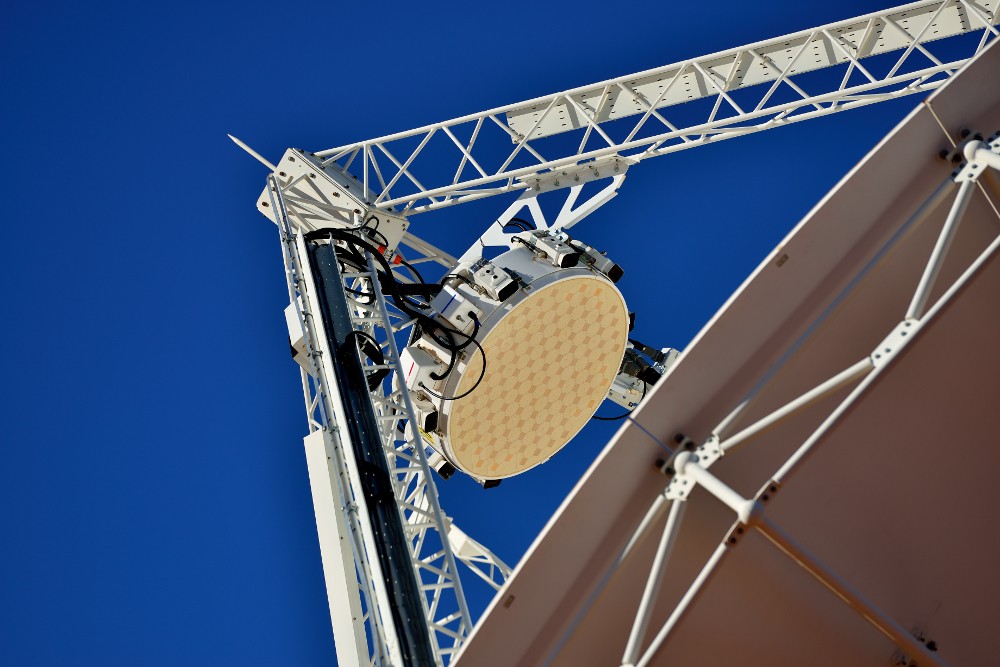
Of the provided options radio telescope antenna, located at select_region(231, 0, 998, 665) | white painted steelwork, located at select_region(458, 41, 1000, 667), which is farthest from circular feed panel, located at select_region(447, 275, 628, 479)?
Answer: white painted steelwork, located at select_region(458, 41, 1000, 667)

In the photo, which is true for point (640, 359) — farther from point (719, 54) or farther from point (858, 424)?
point (858, 424)

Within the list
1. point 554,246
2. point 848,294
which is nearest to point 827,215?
point 848,294

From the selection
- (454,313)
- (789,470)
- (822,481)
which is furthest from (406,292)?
(789,470)

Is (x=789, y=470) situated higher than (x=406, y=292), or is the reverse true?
(x=406, y=292)

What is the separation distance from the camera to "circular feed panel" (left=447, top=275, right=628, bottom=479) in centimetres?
1083

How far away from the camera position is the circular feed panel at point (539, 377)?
1083 centimetres

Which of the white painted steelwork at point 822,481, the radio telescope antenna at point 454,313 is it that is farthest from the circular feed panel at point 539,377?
the white painted steelwork at point 822,481

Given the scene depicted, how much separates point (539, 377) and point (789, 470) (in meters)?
4.93

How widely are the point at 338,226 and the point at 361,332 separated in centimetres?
278

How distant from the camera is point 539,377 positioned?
11109mm

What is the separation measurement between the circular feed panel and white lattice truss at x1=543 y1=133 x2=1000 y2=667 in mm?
3985

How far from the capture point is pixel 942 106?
7008mm

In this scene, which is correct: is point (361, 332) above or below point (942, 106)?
below

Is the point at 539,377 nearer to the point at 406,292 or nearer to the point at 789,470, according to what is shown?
the point at 406,292
